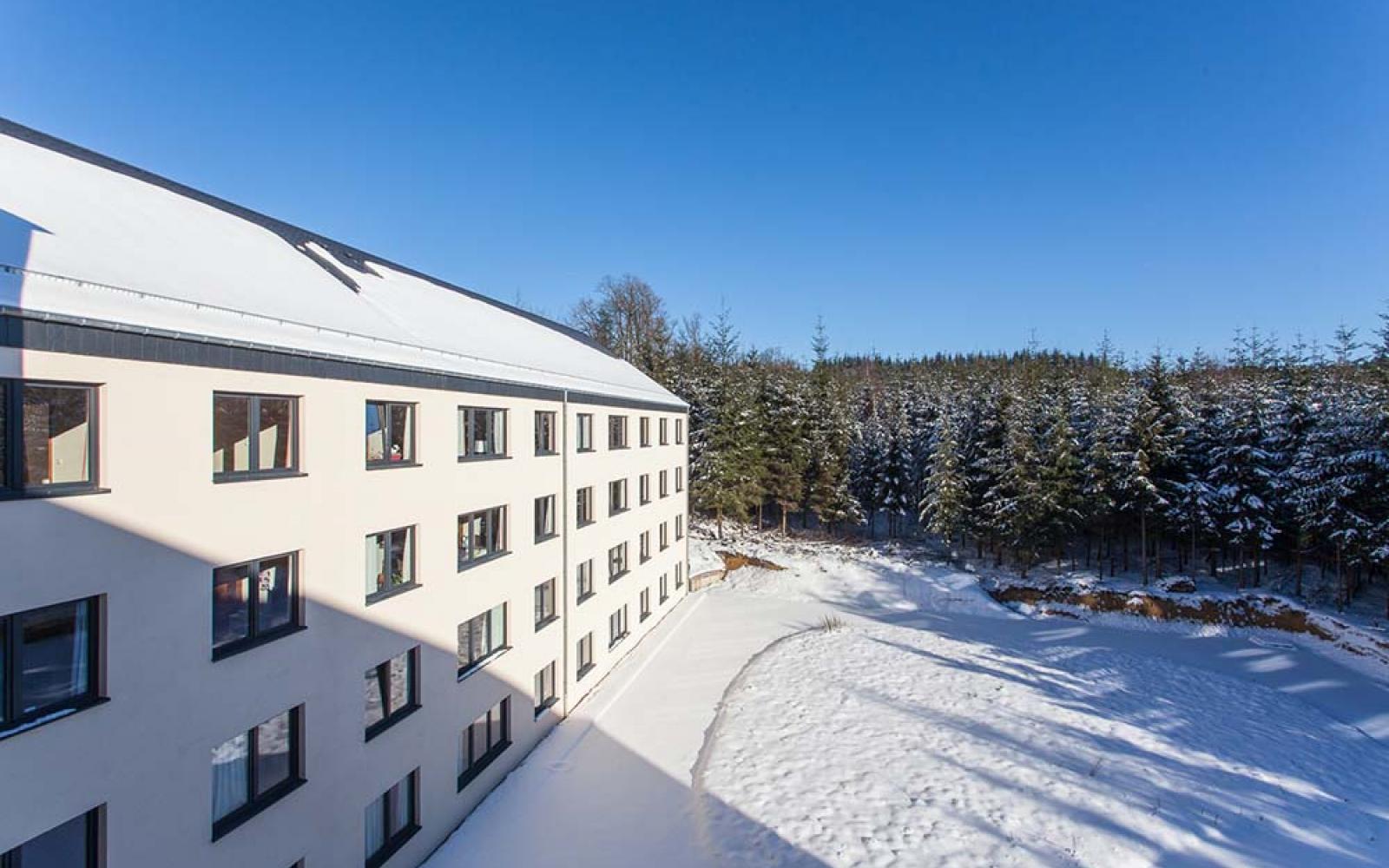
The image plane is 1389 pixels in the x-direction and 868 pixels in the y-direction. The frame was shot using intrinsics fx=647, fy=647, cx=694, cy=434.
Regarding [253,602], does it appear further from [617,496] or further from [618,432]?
[618,432]

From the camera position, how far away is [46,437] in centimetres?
573

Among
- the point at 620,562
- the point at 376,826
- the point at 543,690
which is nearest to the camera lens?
the point at 376,826

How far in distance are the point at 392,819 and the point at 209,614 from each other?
193 inches

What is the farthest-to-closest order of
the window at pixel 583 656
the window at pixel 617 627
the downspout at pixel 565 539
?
1. the window at pixel 617 627
2. the window at pixel 583 656
3. the downspout at pixel 565 539

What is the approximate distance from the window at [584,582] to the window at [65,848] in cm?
1117

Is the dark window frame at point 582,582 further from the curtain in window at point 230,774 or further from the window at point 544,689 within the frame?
the curtain in window at point 230,774

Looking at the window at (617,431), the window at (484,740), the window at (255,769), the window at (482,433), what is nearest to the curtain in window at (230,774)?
the window at (255,769)

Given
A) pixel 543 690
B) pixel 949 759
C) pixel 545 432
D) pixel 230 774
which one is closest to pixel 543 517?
pixel 545 432

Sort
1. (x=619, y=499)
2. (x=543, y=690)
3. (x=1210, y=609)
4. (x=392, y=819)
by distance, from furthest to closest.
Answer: (x=1210, y=609), (x=619, y=499), (x=543, y=690), (x=392, y=819)

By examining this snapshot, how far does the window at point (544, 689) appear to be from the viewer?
14922mm

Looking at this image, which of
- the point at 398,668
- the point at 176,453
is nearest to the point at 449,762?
the point at 398,668

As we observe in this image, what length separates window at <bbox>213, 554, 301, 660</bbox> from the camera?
24.1 ft

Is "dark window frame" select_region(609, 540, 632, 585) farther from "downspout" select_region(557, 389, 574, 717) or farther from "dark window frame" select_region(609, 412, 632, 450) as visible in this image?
"downspout" select_region(557, 389, 574, 717)

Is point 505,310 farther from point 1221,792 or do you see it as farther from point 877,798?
point 1221,792
